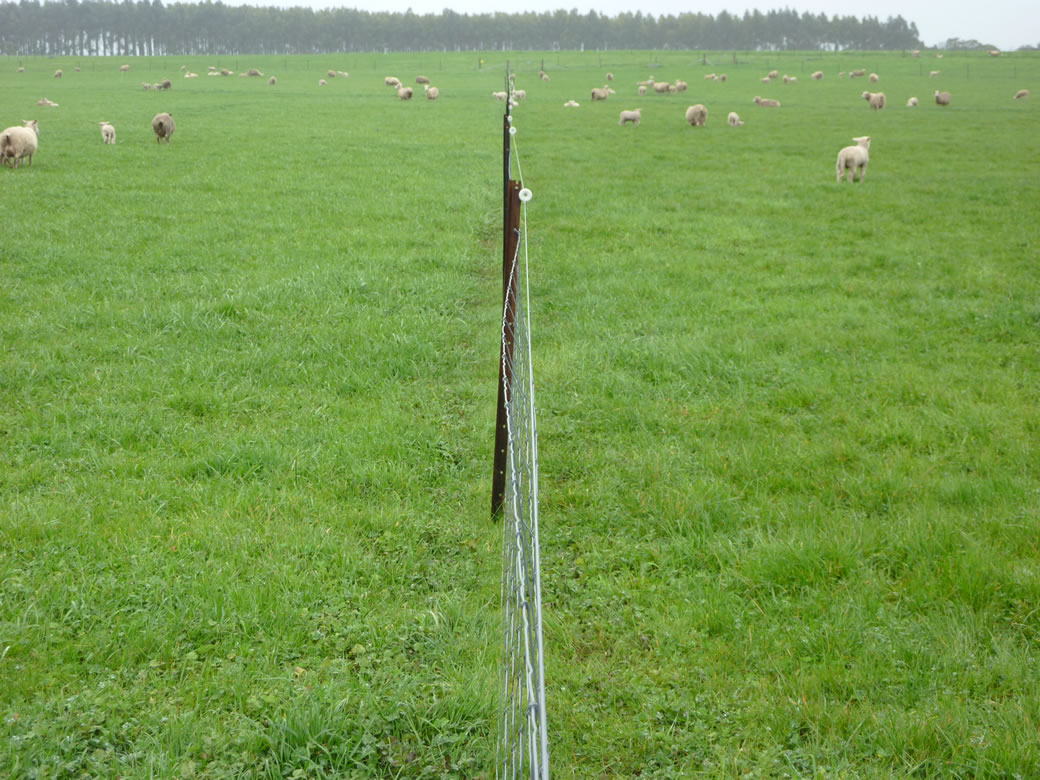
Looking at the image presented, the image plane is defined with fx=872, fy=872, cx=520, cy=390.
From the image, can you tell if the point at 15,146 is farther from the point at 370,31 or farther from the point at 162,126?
the point at 370,31

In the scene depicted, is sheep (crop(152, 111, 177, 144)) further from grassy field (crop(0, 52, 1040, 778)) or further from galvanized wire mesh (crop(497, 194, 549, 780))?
galvanized wire mesh (crop(497, 194, 549, 780))

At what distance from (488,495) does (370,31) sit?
166 meters

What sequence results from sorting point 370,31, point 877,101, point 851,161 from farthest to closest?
point 370,31
point 877,101
point 851,161

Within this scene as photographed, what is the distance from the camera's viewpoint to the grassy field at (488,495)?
11.6 ft

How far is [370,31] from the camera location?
156 m

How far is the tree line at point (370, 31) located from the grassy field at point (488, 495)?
154700 millimetres

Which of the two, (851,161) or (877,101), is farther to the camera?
(877,101)

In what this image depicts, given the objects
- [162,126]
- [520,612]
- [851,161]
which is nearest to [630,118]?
[851,161]

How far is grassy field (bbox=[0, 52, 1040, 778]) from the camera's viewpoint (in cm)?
353

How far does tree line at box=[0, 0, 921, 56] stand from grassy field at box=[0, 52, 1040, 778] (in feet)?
508

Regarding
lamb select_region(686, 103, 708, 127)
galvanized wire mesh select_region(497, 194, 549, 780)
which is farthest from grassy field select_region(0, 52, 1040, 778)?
lamb select_region(686, 103, 708, 127)

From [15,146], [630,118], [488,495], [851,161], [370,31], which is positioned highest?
[370,31]

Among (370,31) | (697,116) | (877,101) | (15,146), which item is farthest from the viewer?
(370,31)

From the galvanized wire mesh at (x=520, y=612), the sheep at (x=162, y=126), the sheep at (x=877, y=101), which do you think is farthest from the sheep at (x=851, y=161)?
the sheep at (x=877, y=101)
